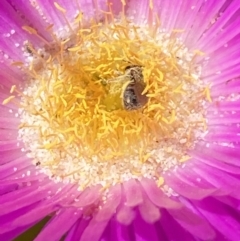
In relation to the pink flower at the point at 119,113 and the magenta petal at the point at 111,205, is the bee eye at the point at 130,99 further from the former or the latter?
the magenta petal at the point at 111,205

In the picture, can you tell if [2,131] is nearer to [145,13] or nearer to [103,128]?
[103,128]

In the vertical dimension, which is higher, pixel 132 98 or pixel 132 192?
pixel 132 98

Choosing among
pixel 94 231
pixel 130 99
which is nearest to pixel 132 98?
pixel 130 99

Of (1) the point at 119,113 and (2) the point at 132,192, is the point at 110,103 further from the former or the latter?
(2) the point at 132,192

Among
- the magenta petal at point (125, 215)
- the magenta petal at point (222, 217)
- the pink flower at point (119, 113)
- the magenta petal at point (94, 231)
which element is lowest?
the magenta petal at point (222, 217)

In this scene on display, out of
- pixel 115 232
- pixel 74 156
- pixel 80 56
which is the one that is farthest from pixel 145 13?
pixel 115 232

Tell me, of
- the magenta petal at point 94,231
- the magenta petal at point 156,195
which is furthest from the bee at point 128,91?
the magenta petal at point 94,231

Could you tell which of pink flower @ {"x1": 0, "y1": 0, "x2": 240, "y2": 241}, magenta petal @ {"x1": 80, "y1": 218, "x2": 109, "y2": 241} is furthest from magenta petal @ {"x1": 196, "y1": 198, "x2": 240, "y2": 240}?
magenta petal @ {"x1": 80, "y1": 218, "x2": 109, "y2": 241}

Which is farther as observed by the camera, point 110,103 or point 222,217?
point 110,103
